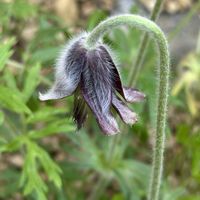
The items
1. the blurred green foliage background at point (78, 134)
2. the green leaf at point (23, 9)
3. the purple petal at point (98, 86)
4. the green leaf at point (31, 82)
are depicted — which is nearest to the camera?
the purple petal at point (98, 86)

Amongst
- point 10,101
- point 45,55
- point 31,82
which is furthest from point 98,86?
point 45,55

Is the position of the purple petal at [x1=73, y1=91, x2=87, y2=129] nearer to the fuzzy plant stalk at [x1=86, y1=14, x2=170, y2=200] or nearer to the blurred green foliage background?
the fuzzy plant stalk at [x1=86, y1=14, x2=170, y2=200]

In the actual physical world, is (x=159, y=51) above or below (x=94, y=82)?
above

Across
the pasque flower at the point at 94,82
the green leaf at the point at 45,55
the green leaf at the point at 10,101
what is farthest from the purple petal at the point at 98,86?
the green leaf at the point at 45,55

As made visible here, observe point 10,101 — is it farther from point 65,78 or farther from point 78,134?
point 78,134

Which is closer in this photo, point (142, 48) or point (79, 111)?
point (79, 111)

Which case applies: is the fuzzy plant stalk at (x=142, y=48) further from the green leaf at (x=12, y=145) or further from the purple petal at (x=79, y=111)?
the purple petal at (x=79, y=111)

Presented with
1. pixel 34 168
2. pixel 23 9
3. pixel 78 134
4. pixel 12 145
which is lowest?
pixel 78 134
